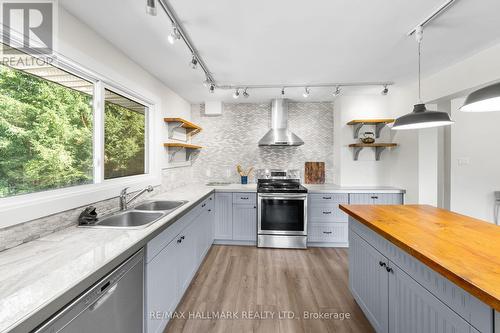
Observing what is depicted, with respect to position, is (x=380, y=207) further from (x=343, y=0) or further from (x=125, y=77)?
(x=125, y=77)

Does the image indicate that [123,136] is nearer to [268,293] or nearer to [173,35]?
[173,35]

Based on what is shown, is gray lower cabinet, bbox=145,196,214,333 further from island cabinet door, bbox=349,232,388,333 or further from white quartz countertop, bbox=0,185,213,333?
island cabinet door, bbox=349,232,388,333

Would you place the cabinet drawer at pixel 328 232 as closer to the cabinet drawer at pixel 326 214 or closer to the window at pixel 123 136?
the cabinet drawer at pixel 326 214

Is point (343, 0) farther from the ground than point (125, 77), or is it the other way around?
point (343, 0)

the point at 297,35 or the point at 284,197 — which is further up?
the point at 297,35

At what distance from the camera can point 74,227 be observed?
1.55m

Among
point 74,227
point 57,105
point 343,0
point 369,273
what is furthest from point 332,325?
point 57,105

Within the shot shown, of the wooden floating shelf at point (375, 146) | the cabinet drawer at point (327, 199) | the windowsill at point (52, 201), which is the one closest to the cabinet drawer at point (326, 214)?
the cabinet drawer at point (327, 199)

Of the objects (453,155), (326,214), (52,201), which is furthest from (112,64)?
(453,155)

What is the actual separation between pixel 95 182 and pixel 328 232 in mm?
3061

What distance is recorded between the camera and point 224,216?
341 centimetres

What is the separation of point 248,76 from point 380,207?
2.11 meters

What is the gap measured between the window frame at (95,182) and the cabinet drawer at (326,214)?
227 centimetres

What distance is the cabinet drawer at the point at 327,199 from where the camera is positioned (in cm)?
330
